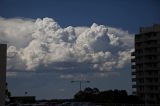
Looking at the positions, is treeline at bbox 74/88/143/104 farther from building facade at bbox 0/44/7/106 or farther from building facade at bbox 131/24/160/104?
building facade at bbox 0/44/7/106

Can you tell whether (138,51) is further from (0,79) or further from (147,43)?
(0,79)

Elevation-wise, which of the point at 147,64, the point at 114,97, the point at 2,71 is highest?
the point at 147,64

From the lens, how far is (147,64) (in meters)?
134

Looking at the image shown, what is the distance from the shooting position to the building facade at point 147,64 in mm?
129375

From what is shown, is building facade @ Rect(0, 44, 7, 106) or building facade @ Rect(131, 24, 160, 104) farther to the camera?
building facade @ Rect(131, 24, 160, 104)

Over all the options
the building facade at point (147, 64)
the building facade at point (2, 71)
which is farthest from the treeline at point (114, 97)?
the building facade at point (2, 71)

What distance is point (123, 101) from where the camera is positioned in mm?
125625

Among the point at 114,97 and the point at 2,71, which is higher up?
the point at 2,71

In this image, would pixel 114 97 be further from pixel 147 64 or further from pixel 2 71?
pixel 2 71

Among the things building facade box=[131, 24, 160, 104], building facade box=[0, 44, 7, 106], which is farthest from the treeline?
building facade box=[0, 44, 7, 106]

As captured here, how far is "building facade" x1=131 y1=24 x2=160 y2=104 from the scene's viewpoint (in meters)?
129

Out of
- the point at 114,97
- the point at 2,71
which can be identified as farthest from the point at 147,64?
the point at 2,71

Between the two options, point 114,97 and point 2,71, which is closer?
point 2,71

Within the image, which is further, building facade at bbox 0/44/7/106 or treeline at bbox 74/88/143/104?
treeline at bbox 74/88/143/104
